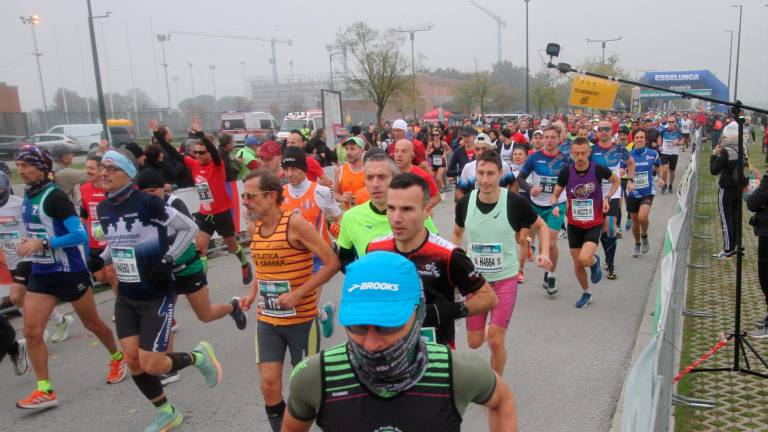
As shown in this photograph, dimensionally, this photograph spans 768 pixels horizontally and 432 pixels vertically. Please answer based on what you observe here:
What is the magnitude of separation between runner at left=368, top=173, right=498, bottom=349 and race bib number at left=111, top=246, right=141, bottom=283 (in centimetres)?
198

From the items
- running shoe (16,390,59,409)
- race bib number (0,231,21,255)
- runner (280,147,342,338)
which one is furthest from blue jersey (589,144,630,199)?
running shoe (16,390,59,409)

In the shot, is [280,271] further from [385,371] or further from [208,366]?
[385,371]

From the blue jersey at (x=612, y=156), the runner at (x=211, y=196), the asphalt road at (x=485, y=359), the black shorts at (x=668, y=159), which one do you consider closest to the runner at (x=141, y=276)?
the asphalt road at (x=485, y=359)

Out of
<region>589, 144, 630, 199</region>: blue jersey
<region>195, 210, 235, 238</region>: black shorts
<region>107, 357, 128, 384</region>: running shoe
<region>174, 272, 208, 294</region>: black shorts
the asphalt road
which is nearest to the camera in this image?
the asphalt road

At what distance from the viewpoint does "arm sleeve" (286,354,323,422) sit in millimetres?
1765

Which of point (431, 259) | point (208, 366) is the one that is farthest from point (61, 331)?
point (431, 259)

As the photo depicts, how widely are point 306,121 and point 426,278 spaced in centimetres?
2991

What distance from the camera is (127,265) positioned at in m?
4.10

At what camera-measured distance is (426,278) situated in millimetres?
3107

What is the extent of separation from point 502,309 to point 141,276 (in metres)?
2.61

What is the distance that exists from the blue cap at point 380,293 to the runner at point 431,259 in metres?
1.37

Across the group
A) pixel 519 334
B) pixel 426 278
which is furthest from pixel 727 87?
pixel 426 278

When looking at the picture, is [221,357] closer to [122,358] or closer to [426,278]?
[122,358]

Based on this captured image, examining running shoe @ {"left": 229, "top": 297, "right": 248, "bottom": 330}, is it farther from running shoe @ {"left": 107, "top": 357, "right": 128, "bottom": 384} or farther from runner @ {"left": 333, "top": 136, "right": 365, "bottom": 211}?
runner @ {"left": 333, "top": 136, "right": 365, "bottom": 211}
